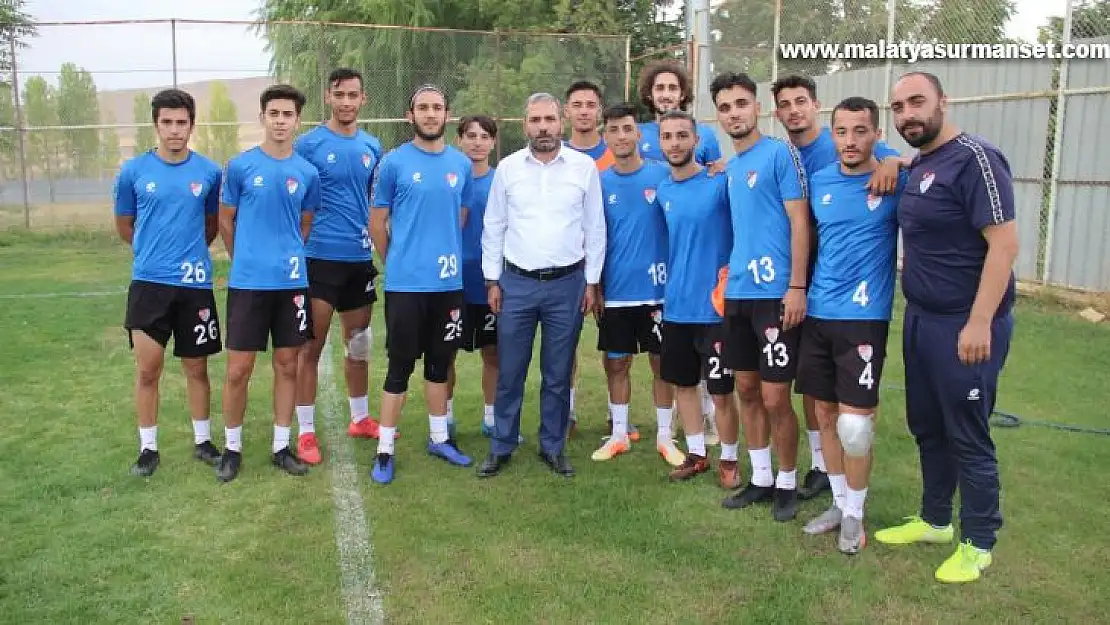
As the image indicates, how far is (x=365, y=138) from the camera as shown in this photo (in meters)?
6.14

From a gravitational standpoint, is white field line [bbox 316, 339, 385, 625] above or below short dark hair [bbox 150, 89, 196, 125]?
below

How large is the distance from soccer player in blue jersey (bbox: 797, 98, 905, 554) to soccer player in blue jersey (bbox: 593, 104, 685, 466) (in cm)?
130

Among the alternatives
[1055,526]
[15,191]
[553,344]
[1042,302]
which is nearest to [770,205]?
[553,344]

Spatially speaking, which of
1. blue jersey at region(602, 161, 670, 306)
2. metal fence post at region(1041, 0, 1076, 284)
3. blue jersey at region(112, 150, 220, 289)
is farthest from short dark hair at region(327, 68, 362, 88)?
metal fence post at region(1041, 0, 1076, 284)

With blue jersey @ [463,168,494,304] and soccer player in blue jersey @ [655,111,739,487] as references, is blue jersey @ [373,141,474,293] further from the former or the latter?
soccer player in blue jersey @ [655,111,739,487]

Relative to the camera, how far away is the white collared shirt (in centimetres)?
538

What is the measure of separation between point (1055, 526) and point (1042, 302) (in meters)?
6.63

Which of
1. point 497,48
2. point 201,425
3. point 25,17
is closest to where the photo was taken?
point 201,425

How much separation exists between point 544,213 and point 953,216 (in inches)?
89.0

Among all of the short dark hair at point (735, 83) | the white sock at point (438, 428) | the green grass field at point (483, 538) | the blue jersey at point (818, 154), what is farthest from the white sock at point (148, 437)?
the blue jersey at point (818, 154)

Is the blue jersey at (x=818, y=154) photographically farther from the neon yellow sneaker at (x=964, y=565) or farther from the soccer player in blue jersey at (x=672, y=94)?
the neon yellow sneaker at (x=964, y=565)

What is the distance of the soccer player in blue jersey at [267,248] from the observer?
5.31m

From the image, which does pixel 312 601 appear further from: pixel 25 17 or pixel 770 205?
pixel 25 17

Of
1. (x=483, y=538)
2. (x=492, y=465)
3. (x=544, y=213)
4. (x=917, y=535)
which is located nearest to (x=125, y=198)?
(x=544, y=213)
